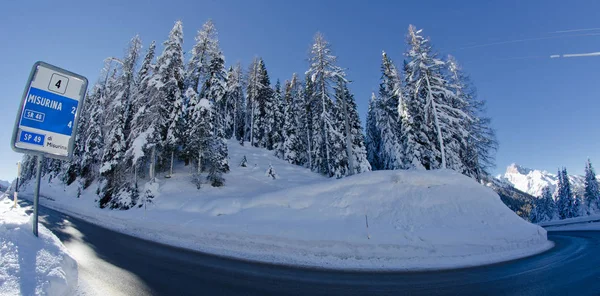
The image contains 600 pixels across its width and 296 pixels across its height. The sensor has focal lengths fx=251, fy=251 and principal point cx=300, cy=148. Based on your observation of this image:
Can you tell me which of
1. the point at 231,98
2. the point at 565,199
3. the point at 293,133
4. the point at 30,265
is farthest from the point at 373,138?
the point at 565,199

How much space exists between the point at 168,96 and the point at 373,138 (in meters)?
32.4

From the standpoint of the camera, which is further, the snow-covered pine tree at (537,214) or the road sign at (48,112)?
the snow-covered pine tree at (537,214)

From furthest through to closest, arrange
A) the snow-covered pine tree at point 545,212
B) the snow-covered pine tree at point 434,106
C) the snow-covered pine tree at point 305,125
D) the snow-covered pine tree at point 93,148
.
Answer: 1. the snow-covered pine tree at point 545,212
2. the snow-covered pine tree at point 305,125
3. the snow-covered pine tree at point 93,148
4. the snow-covered pine tree at point 434,106

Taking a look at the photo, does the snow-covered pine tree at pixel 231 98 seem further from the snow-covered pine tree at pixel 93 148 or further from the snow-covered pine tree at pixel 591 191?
the snow-covered pine tree at pixel 591 191

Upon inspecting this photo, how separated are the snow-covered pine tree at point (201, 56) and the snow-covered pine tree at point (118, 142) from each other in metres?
5.76

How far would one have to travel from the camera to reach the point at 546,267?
309 inches

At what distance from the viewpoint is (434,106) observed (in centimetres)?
2241

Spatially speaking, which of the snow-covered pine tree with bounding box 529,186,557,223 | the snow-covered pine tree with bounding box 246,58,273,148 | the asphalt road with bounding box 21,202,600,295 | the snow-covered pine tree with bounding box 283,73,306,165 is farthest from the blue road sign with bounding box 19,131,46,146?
the snow-covered pine tree with bounding box 529,186,557,223

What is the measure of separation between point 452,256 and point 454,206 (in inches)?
176

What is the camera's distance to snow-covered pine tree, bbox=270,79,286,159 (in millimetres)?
43487

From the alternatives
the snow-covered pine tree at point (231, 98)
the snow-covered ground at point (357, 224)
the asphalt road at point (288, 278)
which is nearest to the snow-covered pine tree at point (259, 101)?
the snow-covered pine tree at point (231, 98)

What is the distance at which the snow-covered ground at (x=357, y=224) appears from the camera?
33.5 feet

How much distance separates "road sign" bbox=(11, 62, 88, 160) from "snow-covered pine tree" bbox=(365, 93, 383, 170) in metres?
40.5

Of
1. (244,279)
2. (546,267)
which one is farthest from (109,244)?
(546,267)
